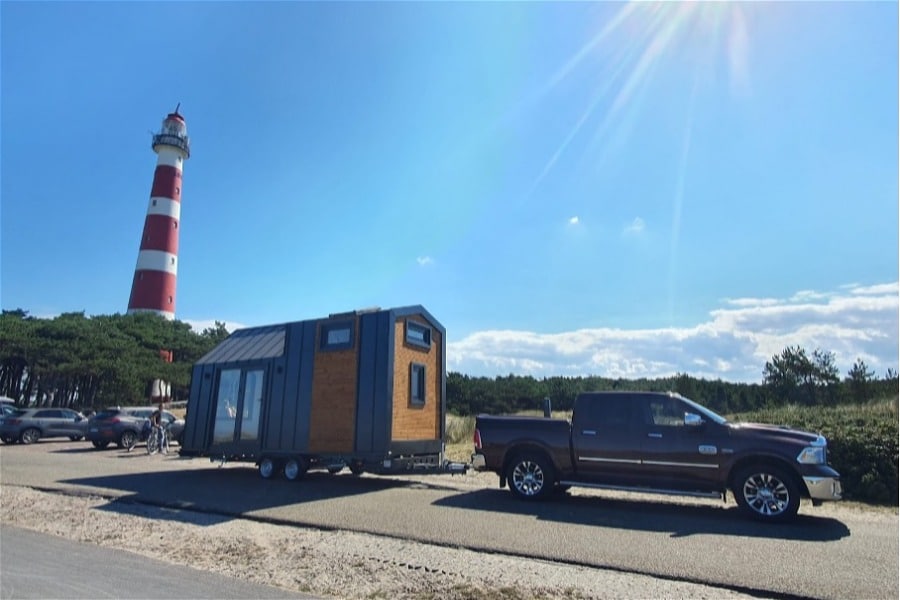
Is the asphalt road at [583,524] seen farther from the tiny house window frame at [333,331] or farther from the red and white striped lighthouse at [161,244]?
the red and white striped lighthouse at [161,244]

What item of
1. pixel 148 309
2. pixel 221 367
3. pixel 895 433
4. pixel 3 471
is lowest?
pixel 3 471

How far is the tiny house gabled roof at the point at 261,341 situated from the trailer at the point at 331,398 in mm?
35

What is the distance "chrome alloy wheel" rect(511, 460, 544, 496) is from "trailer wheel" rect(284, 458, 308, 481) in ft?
16.3

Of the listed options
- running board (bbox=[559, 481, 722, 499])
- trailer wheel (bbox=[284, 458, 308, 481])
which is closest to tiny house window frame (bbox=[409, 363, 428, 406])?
trailer wheel (bbox=[284, 458, 308, 481])

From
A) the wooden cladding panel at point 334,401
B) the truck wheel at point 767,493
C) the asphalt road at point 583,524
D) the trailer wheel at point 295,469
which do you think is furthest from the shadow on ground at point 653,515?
the trailer wheel at point 295,469

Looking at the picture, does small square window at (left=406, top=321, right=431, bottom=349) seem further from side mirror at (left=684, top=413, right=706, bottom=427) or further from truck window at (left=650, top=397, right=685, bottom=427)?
side mirror at (left=684, top=413, right=706, bottom=427)

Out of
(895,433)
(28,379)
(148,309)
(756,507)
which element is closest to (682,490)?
(756,507)

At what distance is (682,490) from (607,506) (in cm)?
127

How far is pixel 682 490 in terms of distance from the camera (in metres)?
8.73

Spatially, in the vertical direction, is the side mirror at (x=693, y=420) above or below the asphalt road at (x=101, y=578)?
above

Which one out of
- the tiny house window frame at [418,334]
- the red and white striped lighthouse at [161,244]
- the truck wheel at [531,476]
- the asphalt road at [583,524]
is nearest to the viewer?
the asphalt road at [583,524]

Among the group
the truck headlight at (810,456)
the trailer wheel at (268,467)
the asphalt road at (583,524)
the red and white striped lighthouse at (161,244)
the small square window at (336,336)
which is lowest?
the asphalt road at (583,524)

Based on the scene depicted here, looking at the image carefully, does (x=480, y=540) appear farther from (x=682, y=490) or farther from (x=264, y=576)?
(x=682, y=490)

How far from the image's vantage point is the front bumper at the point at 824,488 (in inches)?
309
